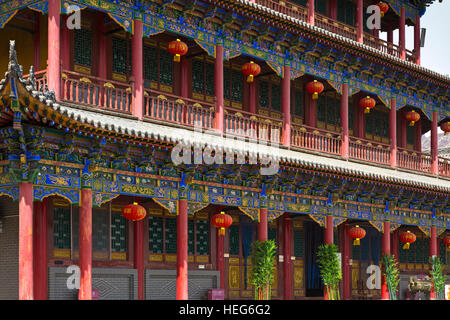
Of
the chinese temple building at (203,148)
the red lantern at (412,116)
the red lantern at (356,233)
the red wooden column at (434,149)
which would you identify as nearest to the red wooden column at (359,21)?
the chinese temple building at (203,148)

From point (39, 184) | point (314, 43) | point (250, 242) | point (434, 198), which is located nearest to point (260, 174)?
point (250, 242)

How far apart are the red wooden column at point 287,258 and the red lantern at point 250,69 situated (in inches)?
168

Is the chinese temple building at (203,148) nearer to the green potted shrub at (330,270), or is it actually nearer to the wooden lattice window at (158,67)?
the wooden lattice window at (158,67)

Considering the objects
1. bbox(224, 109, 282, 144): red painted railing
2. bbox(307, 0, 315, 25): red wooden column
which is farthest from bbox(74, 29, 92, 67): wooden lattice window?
bbox(307, 0, 315, 25): red wooden column

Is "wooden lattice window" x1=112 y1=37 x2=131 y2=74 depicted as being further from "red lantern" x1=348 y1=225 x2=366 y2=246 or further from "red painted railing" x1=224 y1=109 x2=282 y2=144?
"red lantern" x1=348 y1=225 x2=366 y2=246

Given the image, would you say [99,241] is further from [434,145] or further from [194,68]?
[434,145]

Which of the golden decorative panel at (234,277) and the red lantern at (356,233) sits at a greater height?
the red lantern at (356,233)

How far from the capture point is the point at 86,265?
53.3 feet

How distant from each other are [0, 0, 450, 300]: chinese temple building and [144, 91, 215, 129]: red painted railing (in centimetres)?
5

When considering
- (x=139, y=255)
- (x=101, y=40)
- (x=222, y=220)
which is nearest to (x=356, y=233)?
(x=222, y=220)

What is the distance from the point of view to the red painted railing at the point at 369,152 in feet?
77.9

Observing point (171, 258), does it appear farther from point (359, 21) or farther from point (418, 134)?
point (418, 134)

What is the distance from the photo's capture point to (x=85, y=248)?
16297 millimetres

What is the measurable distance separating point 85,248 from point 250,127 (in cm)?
597
